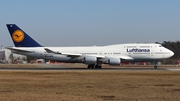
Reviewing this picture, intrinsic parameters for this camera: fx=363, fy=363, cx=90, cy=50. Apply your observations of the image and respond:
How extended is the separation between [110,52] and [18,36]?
14614 mm

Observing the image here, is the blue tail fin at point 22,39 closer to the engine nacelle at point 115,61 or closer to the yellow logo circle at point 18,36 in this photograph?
the yellow logo circle at point 18,36

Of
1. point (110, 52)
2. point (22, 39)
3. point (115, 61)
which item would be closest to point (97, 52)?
point (110, 52)

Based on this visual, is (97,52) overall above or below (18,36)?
below

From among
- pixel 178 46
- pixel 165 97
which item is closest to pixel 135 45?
pixel 165 97

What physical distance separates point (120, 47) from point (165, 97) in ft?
127

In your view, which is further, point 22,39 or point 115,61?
point 22,39

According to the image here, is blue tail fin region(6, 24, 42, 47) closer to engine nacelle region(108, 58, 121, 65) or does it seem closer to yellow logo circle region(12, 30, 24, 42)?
yellow logo circle region(12, 30, 24, 42)

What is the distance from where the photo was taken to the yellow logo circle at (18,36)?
56531 mm

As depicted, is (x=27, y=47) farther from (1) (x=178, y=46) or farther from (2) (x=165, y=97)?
(1) (x=178, y=46)

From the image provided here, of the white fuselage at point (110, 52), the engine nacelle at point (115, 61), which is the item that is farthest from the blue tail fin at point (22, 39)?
the engine nacelle at point (115, 61)

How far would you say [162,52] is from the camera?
5422cm

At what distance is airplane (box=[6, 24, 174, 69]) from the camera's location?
176ft

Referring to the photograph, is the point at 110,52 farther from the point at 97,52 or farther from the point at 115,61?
the point at 115,61

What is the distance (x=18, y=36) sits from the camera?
56656mm
